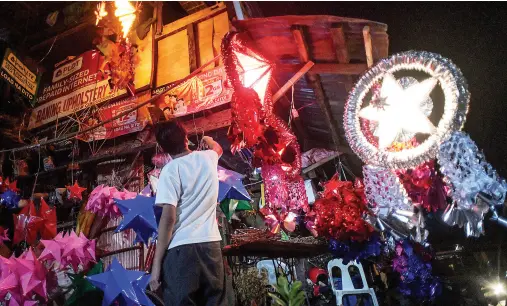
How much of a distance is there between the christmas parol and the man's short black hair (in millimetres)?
2206

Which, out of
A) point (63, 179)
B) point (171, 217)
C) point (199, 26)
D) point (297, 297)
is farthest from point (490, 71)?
point (63, 179)

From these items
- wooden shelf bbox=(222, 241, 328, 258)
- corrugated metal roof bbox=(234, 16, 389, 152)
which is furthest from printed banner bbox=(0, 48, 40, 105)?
corrugated metal roof bbox=(234, 16, 389, 152)

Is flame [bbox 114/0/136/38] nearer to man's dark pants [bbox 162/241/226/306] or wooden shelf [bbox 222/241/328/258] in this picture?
wooden shelf [bbox 222/241/328/258]

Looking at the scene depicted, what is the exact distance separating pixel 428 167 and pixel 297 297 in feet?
16.1

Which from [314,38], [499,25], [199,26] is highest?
[199,26]

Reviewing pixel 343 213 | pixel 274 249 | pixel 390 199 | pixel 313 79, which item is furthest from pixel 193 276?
pixel 274 249

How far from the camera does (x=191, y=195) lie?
297 centimetres

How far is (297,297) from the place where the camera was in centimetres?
775

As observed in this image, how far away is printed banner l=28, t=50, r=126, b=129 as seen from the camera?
10.4m

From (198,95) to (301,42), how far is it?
4.80 m

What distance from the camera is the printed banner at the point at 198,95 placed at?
330 inches

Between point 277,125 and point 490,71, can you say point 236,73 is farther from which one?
point 490,71

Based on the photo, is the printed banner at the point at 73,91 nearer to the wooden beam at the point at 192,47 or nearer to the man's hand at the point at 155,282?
the wooden beam at the point at 192,47

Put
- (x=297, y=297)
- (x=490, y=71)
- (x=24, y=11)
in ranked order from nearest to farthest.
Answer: (x=490, y=71)
(x=297, y=297)
(x=24, y=11)
